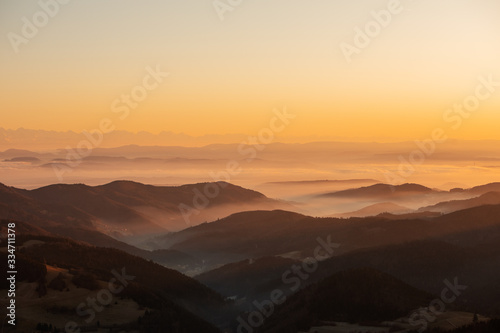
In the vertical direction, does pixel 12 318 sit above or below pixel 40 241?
below

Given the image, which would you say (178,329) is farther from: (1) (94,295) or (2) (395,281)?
(2) (395,281)

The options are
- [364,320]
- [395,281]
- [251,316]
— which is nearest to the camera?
[364,320]

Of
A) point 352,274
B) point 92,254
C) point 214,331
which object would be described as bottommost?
point 214,331

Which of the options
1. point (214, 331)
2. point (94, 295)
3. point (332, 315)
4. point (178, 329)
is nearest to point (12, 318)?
point (94, 295)

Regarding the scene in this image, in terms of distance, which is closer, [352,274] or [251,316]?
[352,274]

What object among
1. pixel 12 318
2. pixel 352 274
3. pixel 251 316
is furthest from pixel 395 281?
pixel 12 318

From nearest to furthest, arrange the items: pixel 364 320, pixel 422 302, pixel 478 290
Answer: pixel 364 320 < pixel 422 302 < pixel 478 290

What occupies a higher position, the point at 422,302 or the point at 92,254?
the point at 92,254

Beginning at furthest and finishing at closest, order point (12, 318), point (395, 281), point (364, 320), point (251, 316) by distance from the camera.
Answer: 1. point (251, 316)
2. point (395, 281)
3. point (364, 320)
4. point (12, 318)

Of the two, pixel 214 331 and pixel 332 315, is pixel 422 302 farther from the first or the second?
pixel 214 331
